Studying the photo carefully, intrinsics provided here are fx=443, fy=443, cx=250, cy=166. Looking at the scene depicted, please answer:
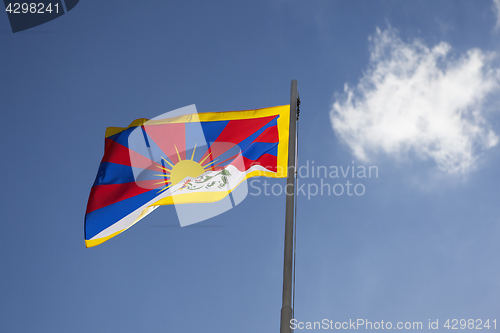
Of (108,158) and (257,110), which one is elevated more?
(257,110)

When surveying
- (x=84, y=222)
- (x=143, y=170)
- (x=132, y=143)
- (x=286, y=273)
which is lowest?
(x=286, y=273)

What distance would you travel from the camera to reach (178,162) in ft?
41.6

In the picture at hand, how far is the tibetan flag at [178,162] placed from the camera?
11.0m

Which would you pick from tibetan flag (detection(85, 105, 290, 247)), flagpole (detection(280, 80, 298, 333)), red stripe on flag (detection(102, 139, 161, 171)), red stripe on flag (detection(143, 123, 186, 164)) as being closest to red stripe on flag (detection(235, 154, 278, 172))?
tibetan flag (detection(85, 105, 290, 247))

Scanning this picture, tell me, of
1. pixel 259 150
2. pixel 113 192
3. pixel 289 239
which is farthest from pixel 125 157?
pixel 289 239

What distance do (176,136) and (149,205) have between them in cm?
273

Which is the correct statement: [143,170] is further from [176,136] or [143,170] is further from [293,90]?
[293,90]

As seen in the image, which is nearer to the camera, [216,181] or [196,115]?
[216,181]

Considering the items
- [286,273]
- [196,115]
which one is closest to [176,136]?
[196,115]

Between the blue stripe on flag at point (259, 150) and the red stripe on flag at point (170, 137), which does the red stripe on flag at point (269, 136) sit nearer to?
the blue stripe on flag at point (259, 150)

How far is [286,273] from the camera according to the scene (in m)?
7.59

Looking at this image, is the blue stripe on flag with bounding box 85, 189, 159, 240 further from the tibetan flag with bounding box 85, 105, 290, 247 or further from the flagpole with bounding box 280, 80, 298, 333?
the flagpole with bounding box 280, 80, 298, 333

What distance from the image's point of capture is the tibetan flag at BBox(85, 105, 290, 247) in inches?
435

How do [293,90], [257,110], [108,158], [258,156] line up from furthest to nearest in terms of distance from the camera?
1. [108,158]
2. [257,110]
3. [258,156]
4. [293,90]
